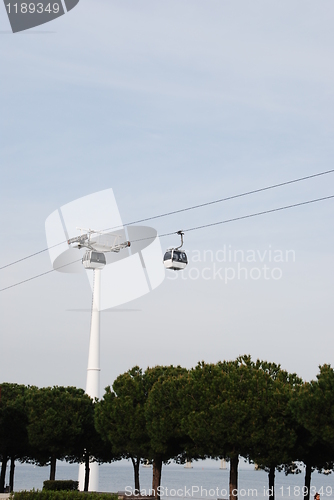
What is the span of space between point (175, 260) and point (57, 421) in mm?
27898

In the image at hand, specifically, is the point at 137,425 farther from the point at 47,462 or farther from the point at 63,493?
the point at 47,462

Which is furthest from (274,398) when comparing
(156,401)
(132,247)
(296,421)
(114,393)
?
(132,247)

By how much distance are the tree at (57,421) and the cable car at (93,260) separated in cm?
1181

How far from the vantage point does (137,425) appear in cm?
5025

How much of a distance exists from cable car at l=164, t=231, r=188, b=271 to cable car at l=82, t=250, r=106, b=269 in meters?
23.2

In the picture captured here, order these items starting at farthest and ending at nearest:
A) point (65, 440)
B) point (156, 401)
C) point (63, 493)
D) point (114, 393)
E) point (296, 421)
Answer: point (65, 440), point (114, 393), point (156, 401), point (296, 421), point (63, 493)

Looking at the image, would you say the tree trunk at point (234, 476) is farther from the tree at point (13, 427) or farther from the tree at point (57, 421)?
the tree at point (13, 427)

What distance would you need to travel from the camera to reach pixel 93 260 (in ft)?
189

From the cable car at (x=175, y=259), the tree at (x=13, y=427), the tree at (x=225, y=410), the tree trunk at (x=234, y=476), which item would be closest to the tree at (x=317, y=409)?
the tree at (x=225, y=410)

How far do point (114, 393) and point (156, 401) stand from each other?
19.3 ft

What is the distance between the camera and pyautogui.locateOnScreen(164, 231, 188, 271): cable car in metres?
34.8

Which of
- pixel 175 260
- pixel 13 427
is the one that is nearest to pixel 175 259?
pixel 175 260

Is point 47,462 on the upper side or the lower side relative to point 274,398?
lower

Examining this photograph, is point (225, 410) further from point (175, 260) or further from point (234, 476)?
point (175, 260)
